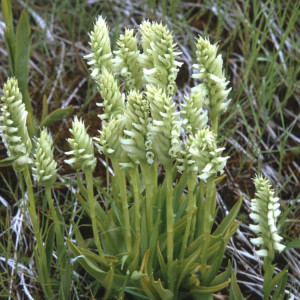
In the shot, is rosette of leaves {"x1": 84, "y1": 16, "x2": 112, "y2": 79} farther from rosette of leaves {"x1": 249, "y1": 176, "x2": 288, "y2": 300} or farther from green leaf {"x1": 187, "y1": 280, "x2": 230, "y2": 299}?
green leaf {"x1": 187, "y1": 280, "x2": 230, "y2": 299}

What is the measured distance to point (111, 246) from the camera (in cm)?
254

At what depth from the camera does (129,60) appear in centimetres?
228

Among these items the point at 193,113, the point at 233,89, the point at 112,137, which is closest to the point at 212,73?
the point at 193,113

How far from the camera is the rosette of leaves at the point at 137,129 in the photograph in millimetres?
1913

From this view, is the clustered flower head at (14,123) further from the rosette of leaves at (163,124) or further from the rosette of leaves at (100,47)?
the rosette of leaves at (163,124)

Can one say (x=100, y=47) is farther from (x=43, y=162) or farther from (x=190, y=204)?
(x=190, y=204)

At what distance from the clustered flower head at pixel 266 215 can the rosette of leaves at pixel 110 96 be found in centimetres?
60

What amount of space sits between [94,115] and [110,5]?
1332 mm

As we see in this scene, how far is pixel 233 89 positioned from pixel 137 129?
2035 mm

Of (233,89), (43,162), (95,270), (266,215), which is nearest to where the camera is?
(266,215)

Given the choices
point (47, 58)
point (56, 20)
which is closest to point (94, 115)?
point (47, 58)

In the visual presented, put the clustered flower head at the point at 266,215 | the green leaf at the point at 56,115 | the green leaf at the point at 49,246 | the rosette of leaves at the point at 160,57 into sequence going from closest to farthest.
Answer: the clustered flower head at the point at 266,215, the rosette of leaves at the point at 160,57, the green leaf at the point at 49,246, the green leaf at the point at 56,115

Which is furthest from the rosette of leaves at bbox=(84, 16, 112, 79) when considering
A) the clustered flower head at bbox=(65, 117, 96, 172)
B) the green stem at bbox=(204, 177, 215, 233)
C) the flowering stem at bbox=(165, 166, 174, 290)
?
the green stem at bbox=(204, 177, 215, 233)

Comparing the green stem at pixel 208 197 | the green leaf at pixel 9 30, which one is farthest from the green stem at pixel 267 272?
the green leaf at pixel 9 30
